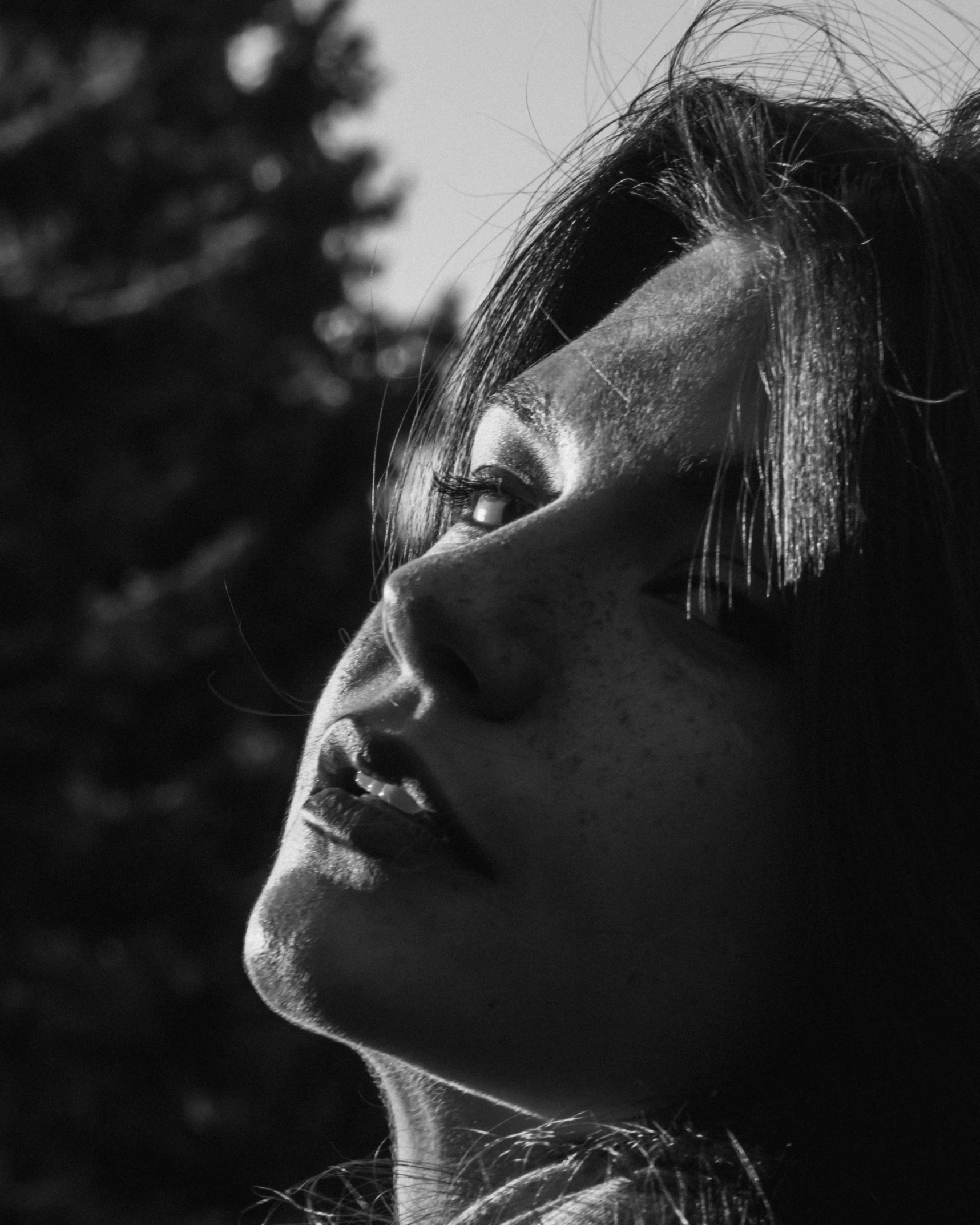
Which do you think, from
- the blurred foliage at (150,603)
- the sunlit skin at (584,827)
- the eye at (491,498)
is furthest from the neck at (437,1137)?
the blurred foliage at (150,603)

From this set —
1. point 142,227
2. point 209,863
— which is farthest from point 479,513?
point 142,227

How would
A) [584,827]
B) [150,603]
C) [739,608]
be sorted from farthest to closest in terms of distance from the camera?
[150,603] → [739,608] → [584,827]

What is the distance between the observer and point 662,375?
1350 mm

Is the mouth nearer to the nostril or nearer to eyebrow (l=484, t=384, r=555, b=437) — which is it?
the nostril

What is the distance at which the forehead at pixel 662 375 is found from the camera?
4.25 ft

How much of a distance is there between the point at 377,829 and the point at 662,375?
1.56 ft

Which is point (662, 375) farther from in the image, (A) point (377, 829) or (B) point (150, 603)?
(B) point (150, 603)

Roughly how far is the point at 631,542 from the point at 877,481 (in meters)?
0.20

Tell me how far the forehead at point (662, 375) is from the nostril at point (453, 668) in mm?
216

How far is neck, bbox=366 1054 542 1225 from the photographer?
129 cm

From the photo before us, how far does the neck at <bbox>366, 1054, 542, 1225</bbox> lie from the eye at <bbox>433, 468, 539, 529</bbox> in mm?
518

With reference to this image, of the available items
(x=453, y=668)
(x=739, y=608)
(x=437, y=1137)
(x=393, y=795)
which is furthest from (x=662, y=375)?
(x=437, y=1137)

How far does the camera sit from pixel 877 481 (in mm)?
1229

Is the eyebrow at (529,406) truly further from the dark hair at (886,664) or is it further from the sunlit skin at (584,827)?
the dark hair at (886,664)
